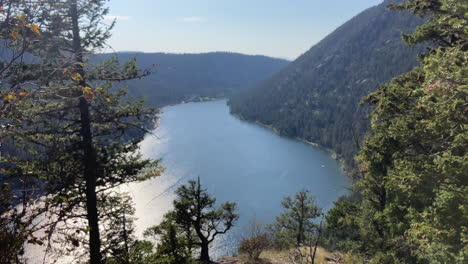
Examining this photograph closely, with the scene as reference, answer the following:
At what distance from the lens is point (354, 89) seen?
173750 mm

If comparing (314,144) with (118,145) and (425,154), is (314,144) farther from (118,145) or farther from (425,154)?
(118,145)

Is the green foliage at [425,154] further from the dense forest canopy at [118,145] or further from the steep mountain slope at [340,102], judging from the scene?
the steep mountain slope at [340,102]

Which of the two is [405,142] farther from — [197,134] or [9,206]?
[197,134]

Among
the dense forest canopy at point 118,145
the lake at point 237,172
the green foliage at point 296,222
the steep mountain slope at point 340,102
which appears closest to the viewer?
the dense forest canopy at point 118,145

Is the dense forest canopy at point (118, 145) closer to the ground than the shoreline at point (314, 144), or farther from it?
farther from it

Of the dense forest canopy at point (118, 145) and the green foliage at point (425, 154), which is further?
the green foliage at point (425, 154)

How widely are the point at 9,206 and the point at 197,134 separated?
126934mm

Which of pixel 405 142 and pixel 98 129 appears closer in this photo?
pixel 98 129

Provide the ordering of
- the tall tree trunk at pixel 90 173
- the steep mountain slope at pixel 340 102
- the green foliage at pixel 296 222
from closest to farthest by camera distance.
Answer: the tall tree trunk at pixel 90 173, the green foliage at pixel 296 222, the steep mountain slope at pixel 340 102

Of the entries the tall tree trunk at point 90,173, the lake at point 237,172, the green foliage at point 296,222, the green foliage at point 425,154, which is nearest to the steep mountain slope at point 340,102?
the lake at point 237,172

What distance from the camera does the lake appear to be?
205 feet

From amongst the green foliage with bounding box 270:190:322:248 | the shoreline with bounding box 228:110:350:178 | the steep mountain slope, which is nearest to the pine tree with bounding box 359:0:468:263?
the green foliage with bounding box 270:190:322:248

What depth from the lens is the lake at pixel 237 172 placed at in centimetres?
6247

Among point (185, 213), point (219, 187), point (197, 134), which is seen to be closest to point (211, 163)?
point (219, 187)
